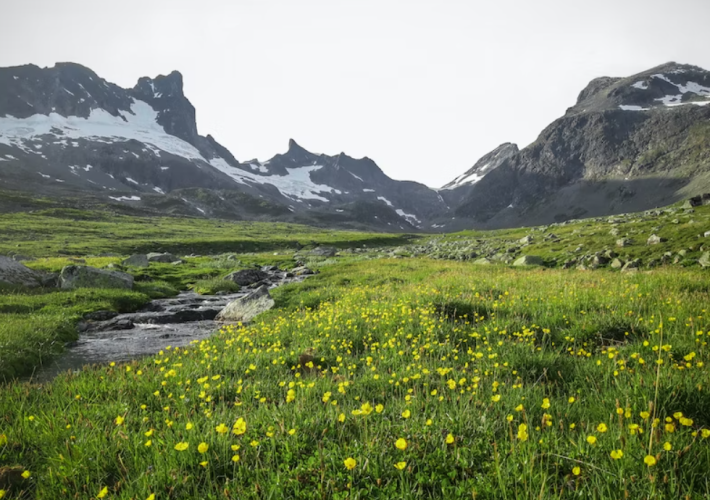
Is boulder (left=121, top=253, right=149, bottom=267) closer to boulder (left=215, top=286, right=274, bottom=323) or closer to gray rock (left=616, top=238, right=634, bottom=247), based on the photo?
boulder (left=215, top=286, right=274, bottom=323)

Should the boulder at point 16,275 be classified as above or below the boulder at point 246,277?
above

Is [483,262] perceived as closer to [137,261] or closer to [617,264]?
[617,264]

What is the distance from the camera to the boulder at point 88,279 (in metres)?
23.1

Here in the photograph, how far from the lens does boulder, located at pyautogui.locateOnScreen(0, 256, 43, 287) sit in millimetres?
22000

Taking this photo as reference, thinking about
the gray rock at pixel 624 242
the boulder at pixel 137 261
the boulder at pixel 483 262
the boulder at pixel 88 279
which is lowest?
the boulder at pixel 137 261

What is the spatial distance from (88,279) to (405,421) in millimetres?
26325

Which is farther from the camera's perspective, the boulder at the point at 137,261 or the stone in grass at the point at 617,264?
the boulder at the point at 137,261

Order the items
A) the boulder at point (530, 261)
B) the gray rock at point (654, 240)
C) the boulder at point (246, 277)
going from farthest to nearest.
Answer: the boulder at point (246, 277) → the boulder at point (530, 261) → the gray rock at point (654, 240)

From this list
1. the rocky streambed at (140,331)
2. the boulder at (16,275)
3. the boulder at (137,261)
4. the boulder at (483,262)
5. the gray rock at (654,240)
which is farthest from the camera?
the boulder at (137,261)

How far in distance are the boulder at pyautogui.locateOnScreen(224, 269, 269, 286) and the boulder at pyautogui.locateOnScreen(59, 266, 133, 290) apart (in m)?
8.48

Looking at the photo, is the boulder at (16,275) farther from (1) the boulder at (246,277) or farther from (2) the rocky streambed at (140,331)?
(1) the boulder at (246,277)

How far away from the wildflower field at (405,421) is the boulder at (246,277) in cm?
2533

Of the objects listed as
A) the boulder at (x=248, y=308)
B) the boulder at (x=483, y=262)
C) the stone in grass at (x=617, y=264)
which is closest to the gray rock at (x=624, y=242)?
the stone in grass at (x=617, y=264)

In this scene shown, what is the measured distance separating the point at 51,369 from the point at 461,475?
12294 mm
